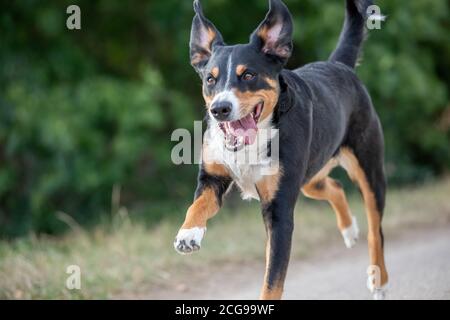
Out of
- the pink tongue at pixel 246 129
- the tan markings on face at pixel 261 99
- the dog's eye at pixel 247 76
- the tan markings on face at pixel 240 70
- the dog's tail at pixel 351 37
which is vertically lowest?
the pink tongue at pixel 246 129

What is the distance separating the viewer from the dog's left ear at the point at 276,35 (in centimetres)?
494

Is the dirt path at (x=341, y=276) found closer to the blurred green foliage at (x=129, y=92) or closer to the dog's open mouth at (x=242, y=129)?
the dog's open mouth at (x=242, y=129)

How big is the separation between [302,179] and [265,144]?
0.41m

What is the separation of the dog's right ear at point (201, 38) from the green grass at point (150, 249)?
92.1 inches

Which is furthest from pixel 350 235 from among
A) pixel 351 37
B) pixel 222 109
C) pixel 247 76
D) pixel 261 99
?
pixel 222 109

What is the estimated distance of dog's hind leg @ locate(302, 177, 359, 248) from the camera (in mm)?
6359

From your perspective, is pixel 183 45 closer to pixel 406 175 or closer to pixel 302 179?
pixel 406 175

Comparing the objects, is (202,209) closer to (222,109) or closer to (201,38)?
(222,109)

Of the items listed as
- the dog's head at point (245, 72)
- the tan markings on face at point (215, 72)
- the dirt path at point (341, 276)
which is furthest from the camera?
the dirt path at point (341, 276)

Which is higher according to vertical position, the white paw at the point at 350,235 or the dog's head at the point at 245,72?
the dog's head at the point at 245,72

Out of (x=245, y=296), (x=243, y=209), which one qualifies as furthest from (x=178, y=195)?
(x=245, y=296)

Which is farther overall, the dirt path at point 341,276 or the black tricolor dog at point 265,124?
the dirt path at point 341,276

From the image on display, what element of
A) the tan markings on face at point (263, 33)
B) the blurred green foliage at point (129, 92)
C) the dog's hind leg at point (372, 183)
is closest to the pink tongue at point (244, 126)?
the tan markings on face at point (263, 33)

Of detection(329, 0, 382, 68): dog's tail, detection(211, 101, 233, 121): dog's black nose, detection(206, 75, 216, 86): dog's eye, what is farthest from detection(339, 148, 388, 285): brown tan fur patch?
detection(211, 101, 233, 121): dog's black nose
